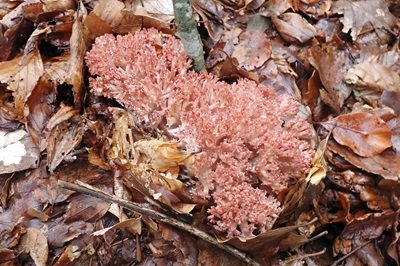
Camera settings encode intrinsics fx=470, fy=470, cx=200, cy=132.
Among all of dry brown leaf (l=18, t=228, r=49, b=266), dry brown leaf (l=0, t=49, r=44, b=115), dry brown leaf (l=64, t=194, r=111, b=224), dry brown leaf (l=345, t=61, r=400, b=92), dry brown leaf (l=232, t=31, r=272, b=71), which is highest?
dry brown leaf (l=0, t=49, r=44, b=115)

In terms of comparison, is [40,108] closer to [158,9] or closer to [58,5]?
[58,5]

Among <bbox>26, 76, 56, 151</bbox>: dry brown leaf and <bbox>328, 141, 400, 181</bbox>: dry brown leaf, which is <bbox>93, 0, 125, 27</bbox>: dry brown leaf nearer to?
<bbox>26, 76, 56, 151</bbox>: dry brown leaf

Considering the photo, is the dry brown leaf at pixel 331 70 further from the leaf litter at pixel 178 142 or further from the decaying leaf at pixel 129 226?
the decaying leaf at pixel 129 226

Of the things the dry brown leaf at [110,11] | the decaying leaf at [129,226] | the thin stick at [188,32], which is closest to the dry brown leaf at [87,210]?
the decaying leaf at [129,226]

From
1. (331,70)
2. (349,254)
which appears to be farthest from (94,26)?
(349,254)

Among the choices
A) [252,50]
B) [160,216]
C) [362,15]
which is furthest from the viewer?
[362,15]

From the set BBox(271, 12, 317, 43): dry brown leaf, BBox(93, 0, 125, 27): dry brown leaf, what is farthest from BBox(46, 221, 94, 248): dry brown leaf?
BBox(271, 12, 317, 43): dry brown leaf
